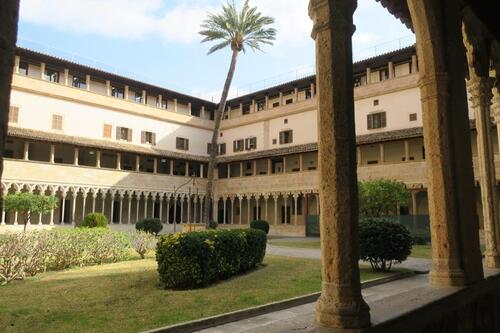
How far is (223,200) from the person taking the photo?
1502 inches

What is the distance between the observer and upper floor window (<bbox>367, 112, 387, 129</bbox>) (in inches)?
1153

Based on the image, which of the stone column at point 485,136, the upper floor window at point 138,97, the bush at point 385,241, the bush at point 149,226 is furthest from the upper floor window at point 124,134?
the stone column at point 485,136

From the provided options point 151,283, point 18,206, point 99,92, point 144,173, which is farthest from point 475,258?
point 99,92

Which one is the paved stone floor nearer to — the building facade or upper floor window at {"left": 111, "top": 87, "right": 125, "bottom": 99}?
the building facade

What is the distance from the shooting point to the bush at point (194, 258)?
8.63m

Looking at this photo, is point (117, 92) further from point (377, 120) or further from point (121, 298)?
point (121, 298)

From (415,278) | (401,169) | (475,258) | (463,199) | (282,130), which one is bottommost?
(415,278)

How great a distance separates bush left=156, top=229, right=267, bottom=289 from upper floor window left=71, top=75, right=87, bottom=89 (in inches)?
1036

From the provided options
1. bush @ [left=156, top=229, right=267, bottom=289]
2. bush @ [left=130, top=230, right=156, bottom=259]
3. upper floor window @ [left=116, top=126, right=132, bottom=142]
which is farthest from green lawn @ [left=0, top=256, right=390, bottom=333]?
upper floor window @ [left=116, top=126, right=132, bottom=142]

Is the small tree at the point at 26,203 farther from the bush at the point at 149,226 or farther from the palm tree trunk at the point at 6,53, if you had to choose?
the palm tree trunk at the point at 6,53

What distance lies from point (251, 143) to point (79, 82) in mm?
15804

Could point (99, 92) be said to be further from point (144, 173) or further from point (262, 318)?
point (262, 318)

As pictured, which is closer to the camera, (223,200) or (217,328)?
(217,328)

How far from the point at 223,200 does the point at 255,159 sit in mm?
5689
